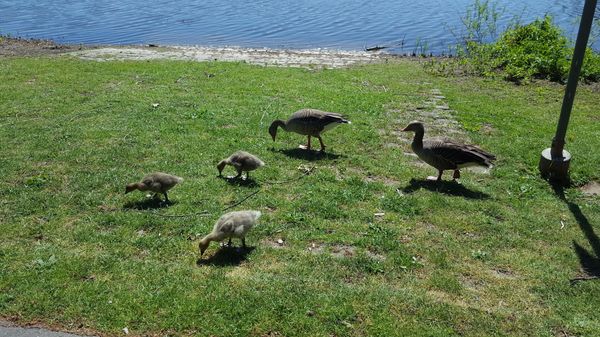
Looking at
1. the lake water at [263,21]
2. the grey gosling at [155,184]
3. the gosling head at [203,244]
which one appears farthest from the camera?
the lake water at [263,21]

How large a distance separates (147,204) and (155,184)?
397 mm

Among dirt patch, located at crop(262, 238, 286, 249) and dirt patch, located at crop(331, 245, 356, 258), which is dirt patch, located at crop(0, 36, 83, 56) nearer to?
dirt patch, located at crop(262, 238, 286, 249)

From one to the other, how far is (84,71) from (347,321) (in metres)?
15.0

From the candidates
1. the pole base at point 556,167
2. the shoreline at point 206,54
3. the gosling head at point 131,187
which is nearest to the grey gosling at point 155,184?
the gosling head at point 131,187

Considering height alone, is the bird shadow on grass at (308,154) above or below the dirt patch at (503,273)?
above

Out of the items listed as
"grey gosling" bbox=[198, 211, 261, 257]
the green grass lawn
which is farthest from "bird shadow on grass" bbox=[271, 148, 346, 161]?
"grey gosling" bbox=[198, 211, 261, 257]

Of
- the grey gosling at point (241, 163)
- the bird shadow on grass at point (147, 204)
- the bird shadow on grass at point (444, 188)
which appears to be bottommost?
the bird shadow on grass at point (444, 188)

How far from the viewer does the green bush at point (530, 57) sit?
18281 mm

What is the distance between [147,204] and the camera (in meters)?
8.25

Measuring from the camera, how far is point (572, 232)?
7871 millimetres

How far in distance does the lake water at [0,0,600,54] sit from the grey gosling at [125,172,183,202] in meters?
19.7

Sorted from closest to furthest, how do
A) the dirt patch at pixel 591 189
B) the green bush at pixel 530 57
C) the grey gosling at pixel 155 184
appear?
the grey gosling at pixel 155 184, the dirt patch at pixel 591 189, the green bush at pixel 530 57

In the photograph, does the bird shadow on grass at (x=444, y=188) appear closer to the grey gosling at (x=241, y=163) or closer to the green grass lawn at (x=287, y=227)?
the green grass lawn at (x=287, y=227)

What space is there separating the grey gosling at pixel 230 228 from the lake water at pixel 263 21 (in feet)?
67.1
